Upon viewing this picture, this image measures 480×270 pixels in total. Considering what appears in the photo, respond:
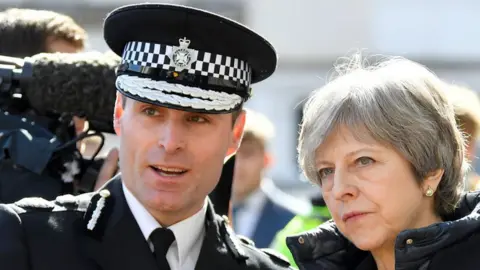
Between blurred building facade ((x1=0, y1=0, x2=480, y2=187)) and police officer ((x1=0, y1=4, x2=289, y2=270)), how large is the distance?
380 inches

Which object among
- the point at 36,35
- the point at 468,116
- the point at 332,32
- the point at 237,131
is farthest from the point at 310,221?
the point at 332,32

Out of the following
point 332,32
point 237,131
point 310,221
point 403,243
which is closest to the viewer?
point 403,243

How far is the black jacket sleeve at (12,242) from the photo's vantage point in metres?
2.65

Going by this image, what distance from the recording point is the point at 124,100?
289cm

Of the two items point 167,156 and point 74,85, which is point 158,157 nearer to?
point 167,156

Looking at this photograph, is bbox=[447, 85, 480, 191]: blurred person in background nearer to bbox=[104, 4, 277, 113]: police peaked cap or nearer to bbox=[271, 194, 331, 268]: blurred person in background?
bbox=[271, 194, 331, 268]: blurred person in background

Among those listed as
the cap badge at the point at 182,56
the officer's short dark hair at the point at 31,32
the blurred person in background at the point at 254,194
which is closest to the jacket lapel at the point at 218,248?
the cap badge at the point at 182,56

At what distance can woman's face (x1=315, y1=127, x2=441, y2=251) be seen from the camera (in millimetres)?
2752

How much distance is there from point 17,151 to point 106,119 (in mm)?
295

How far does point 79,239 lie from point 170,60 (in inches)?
21.8

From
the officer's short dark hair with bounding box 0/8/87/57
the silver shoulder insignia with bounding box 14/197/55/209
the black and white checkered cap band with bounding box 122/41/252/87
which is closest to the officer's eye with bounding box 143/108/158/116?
the black and white checkered cap band with bounding box 122/41/252/87

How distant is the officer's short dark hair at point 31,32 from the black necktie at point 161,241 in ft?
3.66

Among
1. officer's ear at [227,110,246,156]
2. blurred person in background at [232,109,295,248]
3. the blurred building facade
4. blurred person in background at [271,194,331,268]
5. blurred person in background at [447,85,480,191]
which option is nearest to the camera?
officer's ear at [227,110,246,156]

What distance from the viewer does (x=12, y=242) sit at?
105 inches
